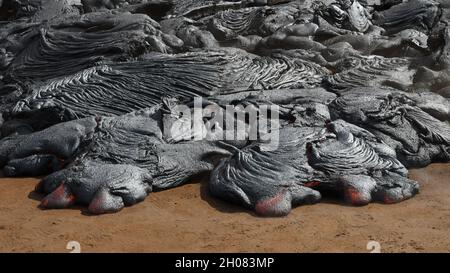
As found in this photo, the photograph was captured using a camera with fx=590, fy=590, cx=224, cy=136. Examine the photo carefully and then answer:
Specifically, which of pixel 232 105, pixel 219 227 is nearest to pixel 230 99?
pixel 232 105

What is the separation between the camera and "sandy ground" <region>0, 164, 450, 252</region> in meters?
3.08

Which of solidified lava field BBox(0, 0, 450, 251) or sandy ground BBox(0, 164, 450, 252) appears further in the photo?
solidified lava field BBox(0, 0, 450, 251)

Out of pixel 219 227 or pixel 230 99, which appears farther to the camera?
pixel 230 99

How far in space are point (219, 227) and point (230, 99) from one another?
4.66 ft

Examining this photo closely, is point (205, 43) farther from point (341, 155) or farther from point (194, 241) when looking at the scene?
point (194, 241)

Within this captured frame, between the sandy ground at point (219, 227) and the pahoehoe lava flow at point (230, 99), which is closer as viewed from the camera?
the sandy ground at point (219, 227)

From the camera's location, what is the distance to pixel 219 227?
333 centimetres

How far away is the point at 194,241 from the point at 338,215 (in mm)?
893

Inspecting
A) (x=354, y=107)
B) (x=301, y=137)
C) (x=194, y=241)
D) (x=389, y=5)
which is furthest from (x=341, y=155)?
(x=389, y=5)

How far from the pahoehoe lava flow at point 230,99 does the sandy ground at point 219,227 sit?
11 centimetres

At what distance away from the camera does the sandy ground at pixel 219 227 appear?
3.08 meters

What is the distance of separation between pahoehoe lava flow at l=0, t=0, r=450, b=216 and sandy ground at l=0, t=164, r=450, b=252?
4.3 inches

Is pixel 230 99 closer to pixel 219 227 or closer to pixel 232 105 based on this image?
pixel 232 105

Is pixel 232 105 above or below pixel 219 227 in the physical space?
above
